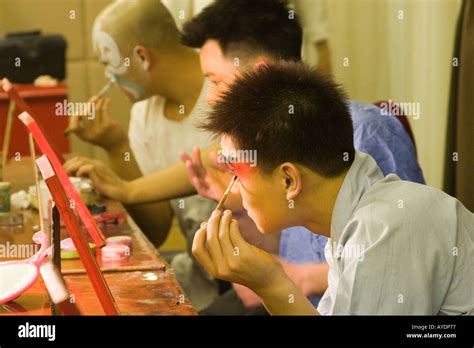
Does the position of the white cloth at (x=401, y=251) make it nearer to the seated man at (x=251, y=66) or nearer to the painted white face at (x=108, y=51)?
the seated man at (x=251, y=66)

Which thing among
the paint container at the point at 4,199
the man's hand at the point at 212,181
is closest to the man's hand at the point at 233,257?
the man's hand at the point at 212,181

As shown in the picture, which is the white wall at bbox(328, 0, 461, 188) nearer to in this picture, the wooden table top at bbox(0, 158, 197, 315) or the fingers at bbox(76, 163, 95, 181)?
the fingers at bbox(76, 163, 95, 181)

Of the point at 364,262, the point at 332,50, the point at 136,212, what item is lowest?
the point at 136,212

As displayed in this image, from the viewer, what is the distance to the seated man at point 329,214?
1.24 meters

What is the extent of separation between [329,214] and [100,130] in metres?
1.23

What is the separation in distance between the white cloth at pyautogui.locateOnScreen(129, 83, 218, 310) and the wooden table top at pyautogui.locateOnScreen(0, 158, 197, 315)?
693mm

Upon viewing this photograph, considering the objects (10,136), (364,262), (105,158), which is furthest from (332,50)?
(364,262)

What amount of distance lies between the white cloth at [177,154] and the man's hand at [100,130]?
6cm

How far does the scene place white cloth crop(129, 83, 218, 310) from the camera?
250cm

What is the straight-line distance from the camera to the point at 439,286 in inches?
50.3

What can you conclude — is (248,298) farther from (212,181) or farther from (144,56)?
(144,56)

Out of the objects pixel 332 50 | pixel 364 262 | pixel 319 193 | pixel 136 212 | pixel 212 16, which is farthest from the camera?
pixel 332 50
